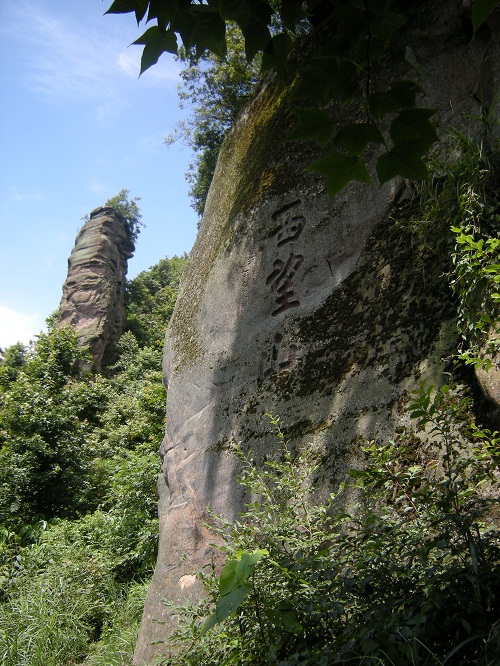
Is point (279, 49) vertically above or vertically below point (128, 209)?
below

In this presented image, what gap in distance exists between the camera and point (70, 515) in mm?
8086

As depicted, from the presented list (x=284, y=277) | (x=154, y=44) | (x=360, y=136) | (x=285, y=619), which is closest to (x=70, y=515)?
(x=284, y=277)

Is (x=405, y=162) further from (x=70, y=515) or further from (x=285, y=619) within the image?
(x=70, y=515)

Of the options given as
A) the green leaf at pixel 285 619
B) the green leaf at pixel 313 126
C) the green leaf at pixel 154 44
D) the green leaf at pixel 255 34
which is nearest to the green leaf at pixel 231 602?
the green leaf at pixel 285 619

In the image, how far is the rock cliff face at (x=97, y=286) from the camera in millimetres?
19438

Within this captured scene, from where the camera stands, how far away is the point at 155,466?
595cm

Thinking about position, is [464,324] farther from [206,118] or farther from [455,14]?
[206,118]

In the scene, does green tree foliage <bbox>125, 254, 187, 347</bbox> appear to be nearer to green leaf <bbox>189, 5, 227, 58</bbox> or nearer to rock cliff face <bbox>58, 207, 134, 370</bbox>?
rock cliff face <bbox>58, 207, 134, 370</bbox>

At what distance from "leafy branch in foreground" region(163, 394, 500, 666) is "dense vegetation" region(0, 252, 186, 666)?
2.19 meters

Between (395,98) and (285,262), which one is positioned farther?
(285,262)

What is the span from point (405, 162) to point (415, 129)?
0.09 metres

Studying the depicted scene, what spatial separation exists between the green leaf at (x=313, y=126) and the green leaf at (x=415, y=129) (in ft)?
0.62

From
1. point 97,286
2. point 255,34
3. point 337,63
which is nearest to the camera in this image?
point 337,63

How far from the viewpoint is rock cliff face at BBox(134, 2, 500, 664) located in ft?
8.91
